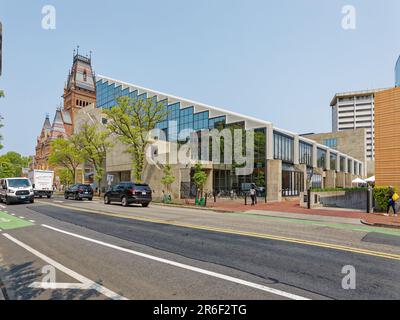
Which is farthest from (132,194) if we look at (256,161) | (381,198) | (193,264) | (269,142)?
(381,198)

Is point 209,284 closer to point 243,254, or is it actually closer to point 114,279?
point 114,279

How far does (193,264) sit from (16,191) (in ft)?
70.4

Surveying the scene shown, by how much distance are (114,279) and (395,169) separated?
19855 millimetres

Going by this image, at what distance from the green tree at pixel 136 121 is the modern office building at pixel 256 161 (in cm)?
178

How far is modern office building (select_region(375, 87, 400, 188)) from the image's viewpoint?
18422 millimetres

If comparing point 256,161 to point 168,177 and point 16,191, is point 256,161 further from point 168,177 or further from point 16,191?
point 16,191

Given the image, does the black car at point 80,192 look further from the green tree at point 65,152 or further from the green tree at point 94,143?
the green tree at point 65,152

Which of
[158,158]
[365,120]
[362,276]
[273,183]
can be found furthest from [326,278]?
[365,120]

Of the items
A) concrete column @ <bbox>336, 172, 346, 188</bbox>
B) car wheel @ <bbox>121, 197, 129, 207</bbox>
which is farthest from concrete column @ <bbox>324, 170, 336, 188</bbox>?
car wheel @ <bbox>121, 197, 129, 207</bbox>

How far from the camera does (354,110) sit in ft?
491

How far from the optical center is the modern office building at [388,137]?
18.4m

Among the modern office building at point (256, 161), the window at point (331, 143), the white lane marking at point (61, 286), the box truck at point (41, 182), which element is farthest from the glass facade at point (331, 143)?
the white lane marking at point (61, 286)

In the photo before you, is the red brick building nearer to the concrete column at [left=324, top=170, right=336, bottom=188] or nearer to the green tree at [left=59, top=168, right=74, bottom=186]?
the green tree at [left=59, top=168, right=74, bottom=186]

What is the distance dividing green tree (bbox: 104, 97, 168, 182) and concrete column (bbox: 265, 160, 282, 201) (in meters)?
13.5
